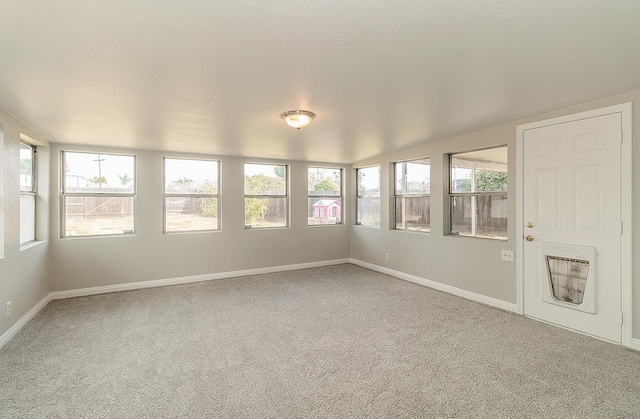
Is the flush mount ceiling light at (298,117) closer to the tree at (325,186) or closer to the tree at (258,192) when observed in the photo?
the tree at (258,192)

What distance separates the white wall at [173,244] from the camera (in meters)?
4.50

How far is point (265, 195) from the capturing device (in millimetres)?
5977

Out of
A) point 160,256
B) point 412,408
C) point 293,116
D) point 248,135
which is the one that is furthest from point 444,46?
point 160,256

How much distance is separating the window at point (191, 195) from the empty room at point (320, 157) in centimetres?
5

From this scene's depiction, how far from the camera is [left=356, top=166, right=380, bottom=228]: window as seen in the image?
615cm

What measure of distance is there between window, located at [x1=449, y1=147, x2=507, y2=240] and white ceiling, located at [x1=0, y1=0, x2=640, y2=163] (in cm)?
74

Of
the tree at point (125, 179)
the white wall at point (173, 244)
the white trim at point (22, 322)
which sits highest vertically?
the tree at point (125, 179)

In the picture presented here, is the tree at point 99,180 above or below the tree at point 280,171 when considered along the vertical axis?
below

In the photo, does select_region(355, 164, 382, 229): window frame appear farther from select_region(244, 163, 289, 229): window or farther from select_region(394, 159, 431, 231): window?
select_region(244, 163, 289, 229): window

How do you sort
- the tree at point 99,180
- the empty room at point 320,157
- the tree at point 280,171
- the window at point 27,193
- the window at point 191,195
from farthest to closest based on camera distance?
1. the tree at point 280,171
2. the window at point 191,195
3. the tree at point 99,180
4. the window at point 27,193
5. the empty room at point 320,157

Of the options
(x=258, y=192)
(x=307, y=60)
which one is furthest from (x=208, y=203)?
(x=307, y=60)

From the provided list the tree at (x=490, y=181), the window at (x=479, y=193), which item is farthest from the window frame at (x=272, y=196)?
the tree at (x=490, y=181)

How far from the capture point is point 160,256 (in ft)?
16.5

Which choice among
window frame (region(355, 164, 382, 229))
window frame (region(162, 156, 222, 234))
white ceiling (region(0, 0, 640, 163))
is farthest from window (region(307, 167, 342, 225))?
white ceiling (region(0, 0, 640, 163))
